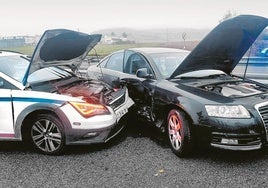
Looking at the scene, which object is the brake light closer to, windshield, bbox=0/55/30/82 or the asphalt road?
the asphalt road

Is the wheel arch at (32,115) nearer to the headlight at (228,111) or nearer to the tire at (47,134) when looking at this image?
the tire at (47,134)

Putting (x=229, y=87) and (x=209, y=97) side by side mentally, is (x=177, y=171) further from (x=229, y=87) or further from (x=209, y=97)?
(x=229, y=87)

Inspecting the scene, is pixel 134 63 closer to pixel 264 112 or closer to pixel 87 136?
pixel 87 136

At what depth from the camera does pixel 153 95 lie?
16.5ft

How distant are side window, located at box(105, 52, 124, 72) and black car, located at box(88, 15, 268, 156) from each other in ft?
0.40

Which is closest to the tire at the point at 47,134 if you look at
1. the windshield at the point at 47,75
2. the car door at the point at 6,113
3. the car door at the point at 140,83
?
the car door at the point at 6,113

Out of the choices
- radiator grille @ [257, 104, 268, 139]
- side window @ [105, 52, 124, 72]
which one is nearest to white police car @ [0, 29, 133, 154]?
side window @ [105, 52, 124, 72]

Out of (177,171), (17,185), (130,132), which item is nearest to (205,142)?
(177,171)

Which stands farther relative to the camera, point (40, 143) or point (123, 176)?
point (40, 143)

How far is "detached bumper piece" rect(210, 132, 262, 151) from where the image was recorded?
380 centimetres

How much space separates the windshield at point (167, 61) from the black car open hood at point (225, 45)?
0.89 feet

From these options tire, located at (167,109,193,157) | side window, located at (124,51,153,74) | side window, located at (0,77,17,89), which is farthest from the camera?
side window, located at (124,51,153,74)

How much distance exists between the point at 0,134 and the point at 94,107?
4.63 ft

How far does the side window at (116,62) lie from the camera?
6.42 metres
